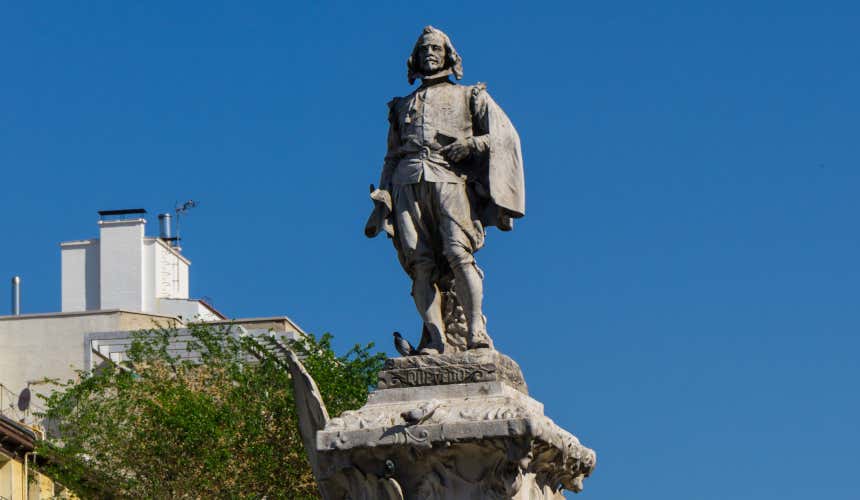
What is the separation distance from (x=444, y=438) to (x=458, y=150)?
2447 mm

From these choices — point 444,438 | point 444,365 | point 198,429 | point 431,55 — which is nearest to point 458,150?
point 431,55

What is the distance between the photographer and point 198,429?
43250mm

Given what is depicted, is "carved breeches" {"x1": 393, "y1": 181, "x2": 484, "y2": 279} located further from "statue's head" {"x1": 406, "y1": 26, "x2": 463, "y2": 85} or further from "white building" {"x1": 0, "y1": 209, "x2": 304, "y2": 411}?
"white building" {"x1": 0, "y1": 209, "x2": 304, "y2": 411}

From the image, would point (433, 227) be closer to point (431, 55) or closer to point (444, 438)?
point (431, 55)

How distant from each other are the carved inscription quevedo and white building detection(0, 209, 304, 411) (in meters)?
44.6

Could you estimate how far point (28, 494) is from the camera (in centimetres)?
5625

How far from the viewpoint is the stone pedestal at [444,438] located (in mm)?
16531

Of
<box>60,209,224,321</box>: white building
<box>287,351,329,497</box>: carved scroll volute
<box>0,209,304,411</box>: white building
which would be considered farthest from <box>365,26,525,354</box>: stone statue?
<box>60,209,224,321</box>: white building

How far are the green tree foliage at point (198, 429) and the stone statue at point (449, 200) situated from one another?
24.9 meters

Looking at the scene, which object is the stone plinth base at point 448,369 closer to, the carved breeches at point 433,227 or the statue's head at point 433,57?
the carved breeches at point 433,227


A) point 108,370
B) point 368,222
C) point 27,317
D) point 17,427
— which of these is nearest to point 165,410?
point 108,370

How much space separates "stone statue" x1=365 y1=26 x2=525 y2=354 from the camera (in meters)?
17.5

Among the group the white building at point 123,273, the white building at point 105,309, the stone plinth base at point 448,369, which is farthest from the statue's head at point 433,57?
the white building at point 123,273

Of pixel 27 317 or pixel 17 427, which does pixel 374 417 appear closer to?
pixel 17 427
